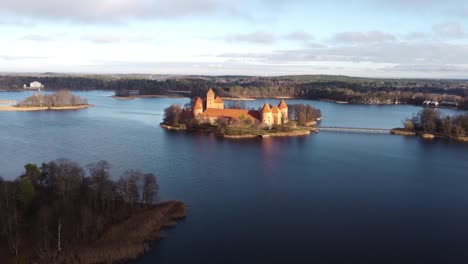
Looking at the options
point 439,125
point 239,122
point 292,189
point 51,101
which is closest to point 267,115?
point 239,122

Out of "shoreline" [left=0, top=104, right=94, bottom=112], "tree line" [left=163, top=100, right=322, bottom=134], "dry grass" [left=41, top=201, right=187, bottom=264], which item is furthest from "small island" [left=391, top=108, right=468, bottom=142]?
"shoreline" [left=0, top=104, right=94, bottom=112]

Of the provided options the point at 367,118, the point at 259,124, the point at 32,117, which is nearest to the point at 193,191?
the point at 259,124

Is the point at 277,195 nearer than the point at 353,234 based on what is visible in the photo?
No

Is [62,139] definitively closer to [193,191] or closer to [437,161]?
[193,191]

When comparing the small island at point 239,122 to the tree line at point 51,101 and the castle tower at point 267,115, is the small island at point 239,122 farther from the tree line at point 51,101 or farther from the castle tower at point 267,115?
the tree line at point 51,101

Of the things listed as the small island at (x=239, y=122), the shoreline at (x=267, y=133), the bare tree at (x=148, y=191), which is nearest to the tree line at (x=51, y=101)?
the small island at (x=239, y=122)

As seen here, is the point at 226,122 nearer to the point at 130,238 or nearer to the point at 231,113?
the point at 231,113

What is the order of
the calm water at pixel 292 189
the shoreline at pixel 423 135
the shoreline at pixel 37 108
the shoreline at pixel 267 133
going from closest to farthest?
the calm water at pixel 292 189 < the shoreline at pixel 267 133 < the shoreline at pixel 423 135 < the shoreline at pixel 37 108
